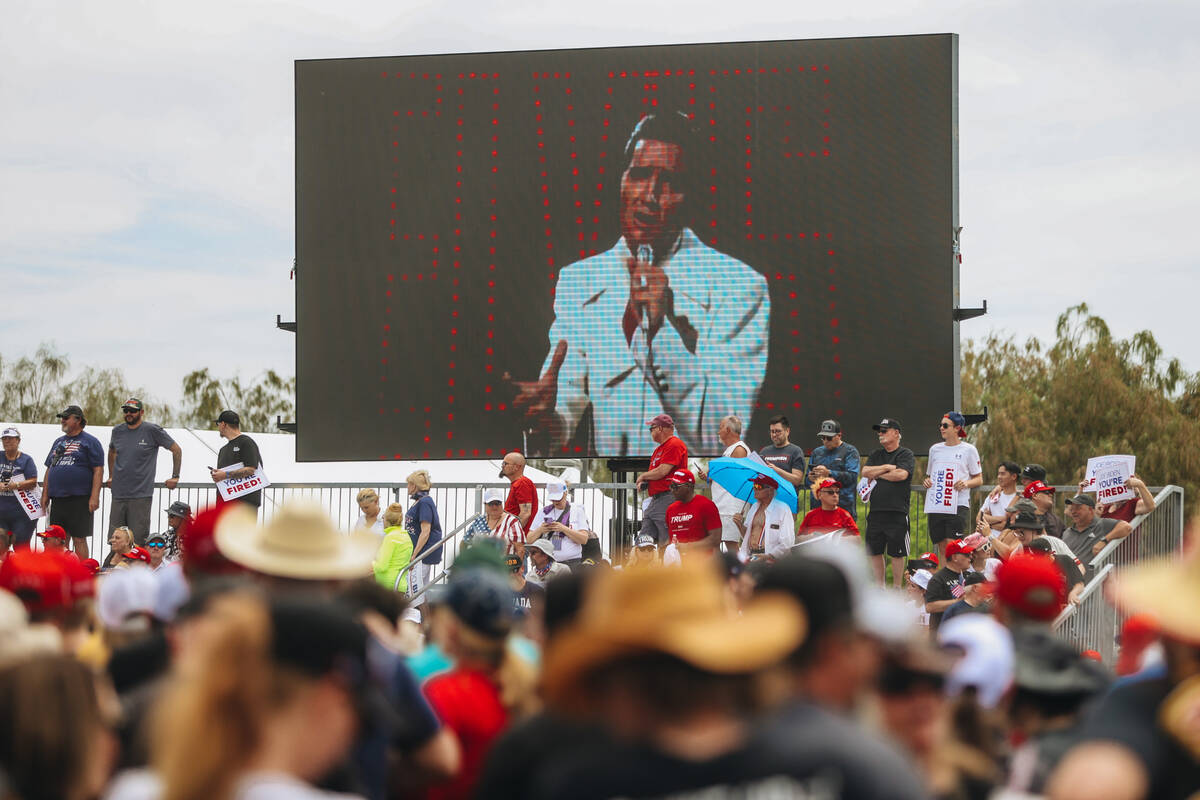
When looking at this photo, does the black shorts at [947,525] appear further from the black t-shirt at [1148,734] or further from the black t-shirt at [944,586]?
the black t-shirt at [1148,734]

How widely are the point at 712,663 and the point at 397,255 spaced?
42.3 feet

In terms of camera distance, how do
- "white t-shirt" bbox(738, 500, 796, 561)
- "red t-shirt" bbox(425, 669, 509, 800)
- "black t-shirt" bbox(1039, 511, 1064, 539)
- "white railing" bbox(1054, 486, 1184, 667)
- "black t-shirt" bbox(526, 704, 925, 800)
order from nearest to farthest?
1. "black t-shirt" bbox(526, 704, 925, 800)
2. "red t-shirt" bbox(425, 669, 509, 800)
3. "white railing" bbox(1054, 486, 1184, 667)
4. "white t-shirt" bbox(738, 500, 796, 561)
5. "black t-shirt" bbox(1039, 511, 1064, 539)

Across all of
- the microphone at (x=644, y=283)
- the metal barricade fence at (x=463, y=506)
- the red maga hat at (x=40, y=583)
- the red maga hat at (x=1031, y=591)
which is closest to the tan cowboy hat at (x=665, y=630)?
the red maga hat at (x=1031, y=591)

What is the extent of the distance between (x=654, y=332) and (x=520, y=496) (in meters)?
2.99

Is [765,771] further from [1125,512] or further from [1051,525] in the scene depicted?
[1125,512]

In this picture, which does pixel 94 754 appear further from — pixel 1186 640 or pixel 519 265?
pixel 519 265

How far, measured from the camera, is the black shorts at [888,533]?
1118cm

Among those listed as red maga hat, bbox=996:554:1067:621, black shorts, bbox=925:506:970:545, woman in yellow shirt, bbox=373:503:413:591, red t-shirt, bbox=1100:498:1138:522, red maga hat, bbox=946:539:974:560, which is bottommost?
woman in yellow shirt, bbox=373:503:413:591

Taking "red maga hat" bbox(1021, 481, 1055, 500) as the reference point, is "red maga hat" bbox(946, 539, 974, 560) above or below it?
below

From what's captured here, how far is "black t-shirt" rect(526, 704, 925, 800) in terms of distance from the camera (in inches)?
69.7

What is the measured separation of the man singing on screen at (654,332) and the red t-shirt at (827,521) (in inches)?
165

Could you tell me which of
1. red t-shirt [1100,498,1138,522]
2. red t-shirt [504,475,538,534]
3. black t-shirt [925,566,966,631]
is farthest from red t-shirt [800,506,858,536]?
red t-shirt [504,475,538,534]

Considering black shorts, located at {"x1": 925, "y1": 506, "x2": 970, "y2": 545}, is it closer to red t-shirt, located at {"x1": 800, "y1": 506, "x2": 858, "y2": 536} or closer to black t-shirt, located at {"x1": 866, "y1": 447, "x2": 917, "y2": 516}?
black t-shirt, located at {"x1": 866, "y1": 447, "x2": 917, "y2": 516}

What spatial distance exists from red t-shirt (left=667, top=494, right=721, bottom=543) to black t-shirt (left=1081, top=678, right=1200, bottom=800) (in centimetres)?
796
